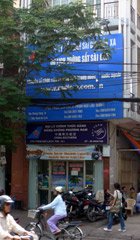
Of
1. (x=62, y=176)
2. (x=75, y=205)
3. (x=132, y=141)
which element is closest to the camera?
(x=75, y=205)

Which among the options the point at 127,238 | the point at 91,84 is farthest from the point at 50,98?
the point at 127,238

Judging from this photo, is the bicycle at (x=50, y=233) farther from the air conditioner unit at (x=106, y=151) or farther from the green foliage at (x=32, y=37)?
the air conditioner unit at (x=106, y=151)

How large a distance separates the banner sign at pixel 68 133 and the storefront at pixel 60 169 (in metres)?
0.30

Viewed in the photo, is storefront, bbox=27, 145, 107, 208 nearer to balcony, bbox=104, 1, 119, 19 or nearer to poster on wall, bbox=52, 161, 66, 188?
poster on wall, bbox=52, 161, 66, 188

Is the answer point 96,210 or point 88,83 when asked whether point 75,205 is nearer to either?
point 96,210

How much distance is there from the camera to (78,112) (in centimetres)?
1861

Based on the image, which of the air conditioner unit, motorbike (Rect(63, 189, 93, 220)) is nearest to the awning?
the air conditioner unit

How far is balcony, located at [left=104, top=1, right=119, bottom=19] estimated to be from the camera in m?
18.8

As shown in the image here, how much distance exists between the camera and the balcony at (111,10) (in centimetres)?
1881

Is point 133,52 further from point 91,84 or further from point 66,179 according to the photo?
point 66,179

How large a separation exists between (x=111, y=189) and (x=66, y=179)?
2.29 m

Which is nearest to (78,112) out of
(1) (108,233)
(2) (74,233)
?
(1) (108,233)

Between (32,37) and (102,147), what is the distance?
18.6 feet

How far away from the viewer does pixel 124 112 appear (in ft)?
57.7
